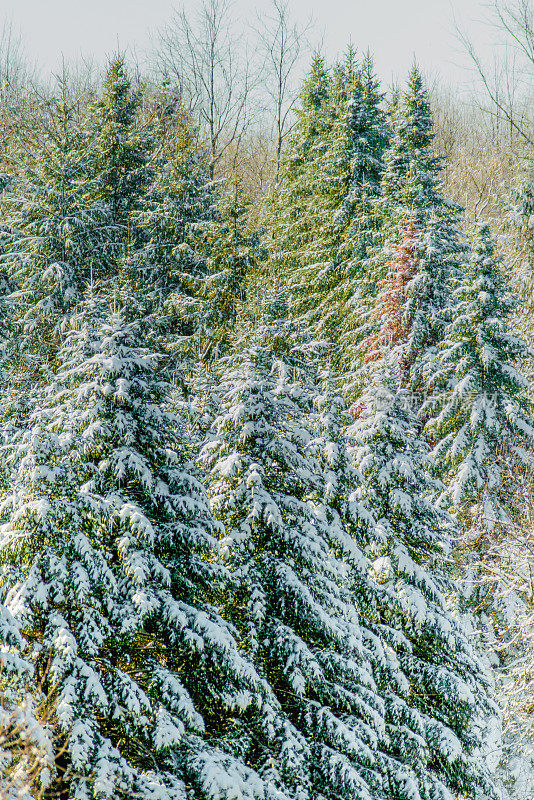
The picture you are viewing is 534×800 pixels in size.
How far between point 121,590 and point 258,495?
9.40ft

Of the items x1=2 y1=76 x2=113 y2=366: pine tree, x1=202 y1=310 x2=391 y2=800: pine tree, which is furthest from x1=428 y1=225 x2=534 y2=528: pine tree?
x1=2 y1=76 x2=113 y2=366: pine tree

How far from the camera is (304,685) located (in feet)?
29.9

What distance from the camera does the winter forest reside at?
24.8ft

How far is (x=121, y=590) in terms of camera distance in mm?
8070

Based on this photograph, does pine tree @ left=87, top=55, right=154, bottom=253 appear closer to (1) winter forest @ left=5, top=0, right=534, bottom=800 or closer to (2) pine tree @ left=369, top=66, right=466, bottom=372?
(1) winter forest @ left=5, top=0, right=534, bottom=800

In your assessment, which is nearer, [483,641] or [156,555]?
[156,555]

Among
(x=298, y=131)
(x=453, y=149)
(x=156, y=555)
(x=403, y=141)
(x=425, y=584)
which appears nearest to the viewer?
(x=156, y=555)

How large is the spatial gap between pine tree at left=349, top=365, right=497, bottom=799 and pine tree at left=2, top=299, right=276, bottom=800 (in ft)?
12.4

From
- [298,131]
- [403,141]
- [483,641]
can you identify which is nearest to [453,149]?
[298,131]

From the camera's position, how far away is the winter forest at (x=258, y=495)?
7.55m

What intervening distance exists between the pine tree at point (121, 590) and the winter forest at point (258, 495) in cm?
4

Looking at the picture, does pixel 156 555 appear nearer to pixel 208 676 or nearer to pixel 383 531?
pixel 208 676

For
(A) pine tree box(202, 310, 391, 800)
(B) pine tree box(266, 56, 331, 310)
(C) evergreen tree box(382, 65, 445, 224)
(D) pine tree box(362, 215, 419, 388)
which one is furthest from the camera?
(B) pine tree box(266, 56, 331, 310)

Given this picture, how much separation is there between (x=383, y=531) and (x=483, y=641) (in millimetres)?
7797
